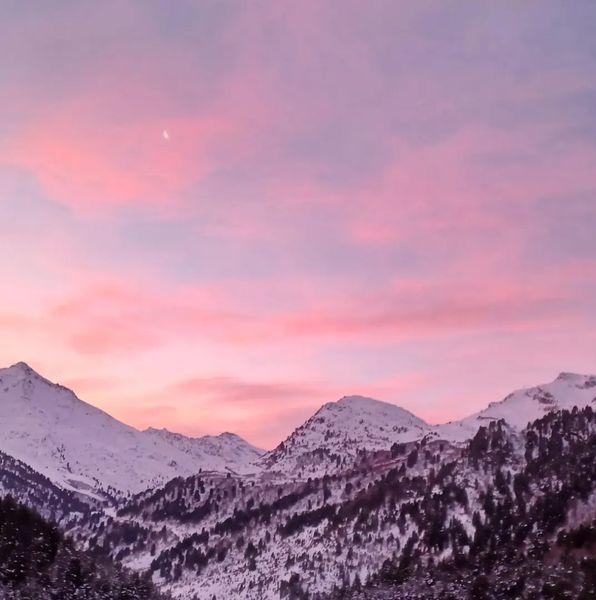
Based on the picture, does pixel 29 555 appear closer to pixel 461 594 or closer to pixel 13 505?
pixel 13 505

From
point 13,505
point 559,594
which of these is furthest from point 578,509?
point 13,505

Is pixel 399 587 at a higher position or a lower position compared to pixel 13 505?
lower

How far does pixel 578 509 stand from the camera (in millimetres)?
193125

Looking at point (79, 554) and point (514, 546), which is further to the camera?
point (514, 546)

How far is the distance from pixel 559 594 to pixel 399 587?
7216 centimetres

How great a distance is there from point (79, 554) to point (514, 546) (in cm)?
10271

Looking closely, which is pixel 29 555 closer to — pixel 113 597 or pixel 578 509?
pixel 113 597

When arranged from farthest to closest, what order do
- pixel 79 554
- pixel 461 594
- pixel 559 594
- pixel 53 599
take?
pixel 461 594, pixel 79 554, pixel 559 594, pixel 53 599

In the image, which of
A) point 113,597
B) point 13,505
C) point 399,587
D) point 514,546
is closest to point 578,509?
point 514,546

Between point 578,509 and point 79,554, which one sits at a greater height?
point 578,509

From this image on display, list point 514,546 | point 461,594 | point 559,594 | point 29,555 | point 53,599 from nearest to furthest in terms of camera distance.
Result: 1. point 53,599
2. point 29,555
3. point 559,594
4. point 461,594
5. point 514,546

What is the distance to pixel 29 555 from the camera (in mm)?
114188

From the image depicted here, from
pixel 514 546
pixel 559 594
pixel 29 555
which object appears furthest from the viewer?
pixel 514 546

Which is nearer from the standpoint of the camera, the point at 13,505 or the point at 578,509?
the point at 13,505
